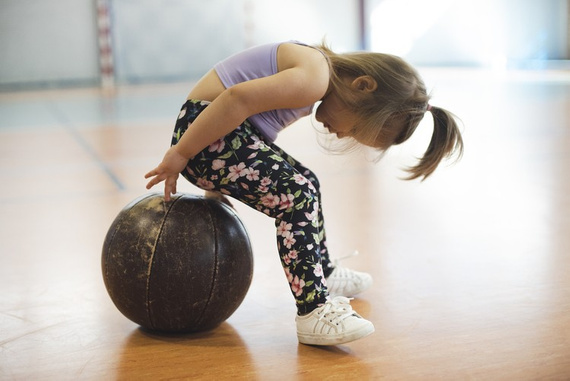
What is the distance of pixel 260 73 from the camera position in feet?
7.01

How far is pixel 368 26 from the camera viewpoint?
1418 cm

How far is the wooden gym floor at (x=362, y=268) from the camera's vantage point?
193cm

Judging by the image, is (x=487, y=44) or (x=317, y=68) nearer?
(x=317, y=68)

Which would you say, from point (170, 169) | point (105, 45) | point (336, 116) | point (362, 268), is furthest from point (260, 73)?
point (105, 45)

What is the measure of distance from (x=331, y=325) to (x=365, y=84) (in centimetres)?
68

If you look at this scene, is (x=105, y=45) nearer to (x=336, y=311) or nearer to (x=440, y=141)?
(x=440, y=141)

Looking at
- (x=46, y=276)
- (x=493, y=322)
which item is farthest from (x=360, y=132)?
(x=46, y=276)

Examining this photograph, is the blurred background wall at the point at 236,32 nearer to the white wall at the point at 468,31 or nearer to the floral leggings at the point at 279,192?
the white wall at the point at 468,31

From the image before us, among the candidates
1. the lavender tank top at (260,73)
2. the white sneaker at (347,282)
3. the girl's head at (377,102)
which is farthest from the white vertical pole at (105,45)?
the girl's head at (377,102)

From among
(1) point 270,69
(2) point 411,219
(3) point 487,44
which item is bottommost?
(3) point 487,44

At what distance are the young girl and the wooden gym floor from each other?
0.67 ft

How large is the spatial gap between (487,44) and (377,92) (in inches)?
509

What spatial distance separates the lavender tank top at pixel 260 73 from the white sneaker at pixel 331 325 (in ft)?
1.73

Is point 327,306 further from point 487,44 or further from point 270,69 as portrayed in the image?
point 487,44
